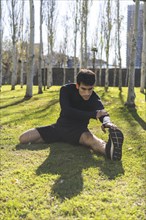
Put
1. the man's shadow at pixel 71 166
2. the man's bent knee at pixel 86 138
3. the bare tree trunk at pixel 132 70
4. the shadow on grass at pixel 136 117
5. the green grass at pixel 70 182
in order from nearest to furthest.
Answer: the green grass at pixel 70 182, the man's shadow at pixel 71 166, the man's bent knee at pixel 86 138, the shadow on grass at pixel 136 117, the bare tree trunk at pixel 132 70

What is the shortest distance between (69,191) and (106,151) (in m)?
1.29

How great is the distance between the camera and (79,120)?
5238 millimetres

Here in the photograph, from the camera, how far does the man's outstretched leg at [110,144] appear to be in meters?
4.39

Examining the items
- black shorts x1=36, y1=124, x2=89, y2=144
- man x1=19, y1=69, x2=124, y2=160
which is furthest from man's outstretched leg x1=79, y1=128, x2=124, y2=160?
black shorts x1=36, y1=124, x2=89, y2=144

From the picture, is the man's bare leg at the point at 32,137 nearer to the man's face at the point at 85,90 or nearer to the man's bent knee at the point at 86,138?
the man's bent knee at the point at 86,138

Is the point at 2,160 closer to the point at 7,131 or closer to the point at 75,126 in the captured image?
the point at 75,126

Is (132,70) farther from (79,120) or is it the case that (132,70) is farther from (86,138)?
(86,138)

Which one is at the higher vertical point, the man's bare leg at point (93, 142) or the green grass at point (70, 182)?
the man's bare leg at point (93, 142)

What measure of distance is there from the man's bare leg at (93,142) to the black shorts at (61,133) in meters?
0.08

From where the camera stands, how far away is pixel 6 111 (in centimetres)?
989

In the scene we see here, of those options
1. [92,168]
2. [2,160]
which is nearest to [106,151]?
[92,168]

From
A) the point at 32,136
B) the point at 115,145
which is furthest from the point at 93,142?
the point at 32,136

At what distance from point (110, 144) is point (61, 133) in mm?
1109

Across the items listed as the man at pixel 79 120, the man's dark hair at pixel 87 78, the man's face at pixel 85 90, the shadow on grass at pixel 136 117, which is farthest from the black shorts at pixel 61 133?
the shadow on grass at pixel 136 117
